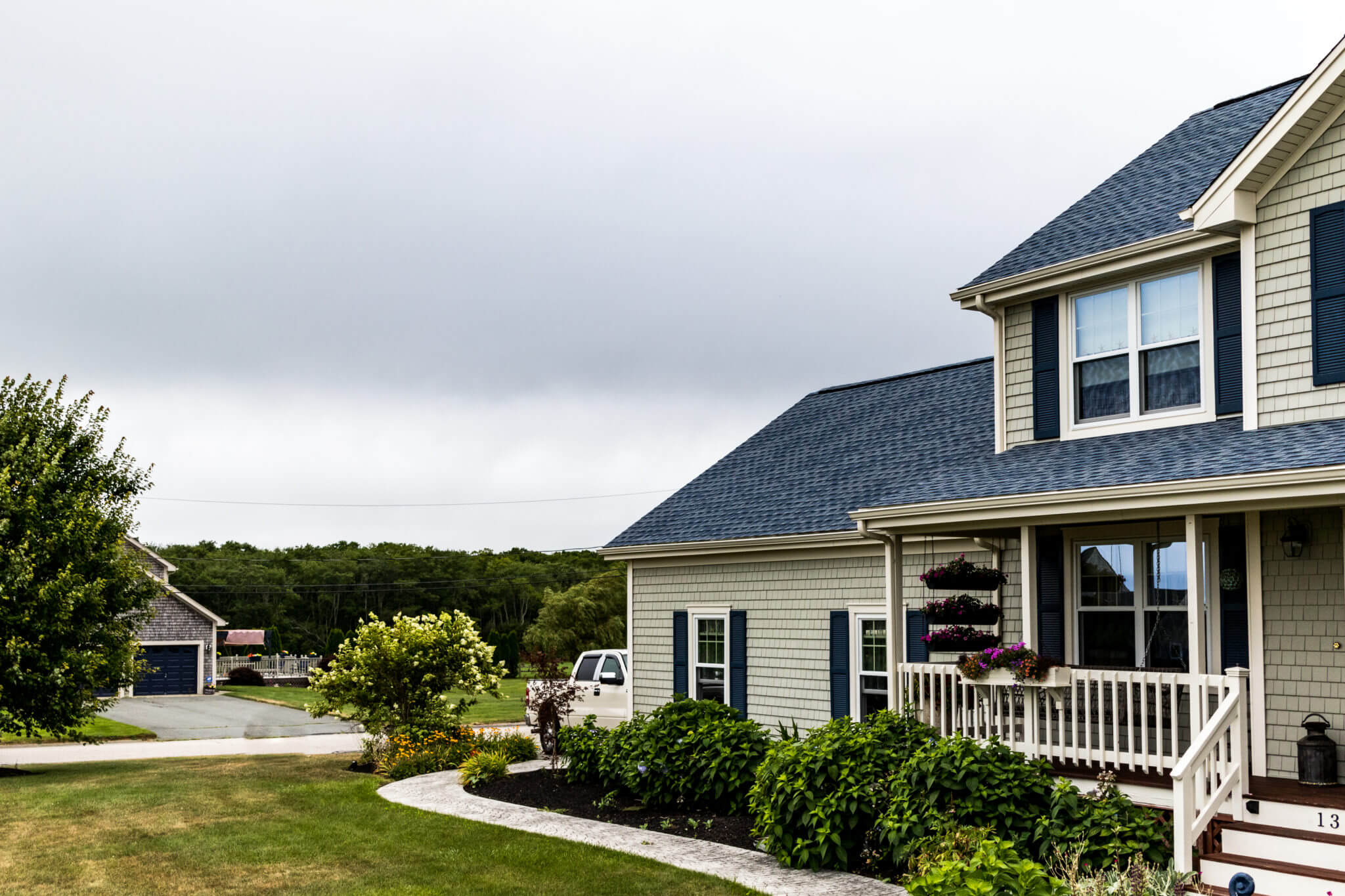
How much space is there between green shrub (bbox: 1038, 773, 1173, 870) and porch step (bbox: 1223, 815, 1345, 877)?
19.5 inches

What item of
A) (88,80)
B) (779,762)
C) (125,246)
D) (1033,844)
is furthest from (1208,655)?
(125,246)

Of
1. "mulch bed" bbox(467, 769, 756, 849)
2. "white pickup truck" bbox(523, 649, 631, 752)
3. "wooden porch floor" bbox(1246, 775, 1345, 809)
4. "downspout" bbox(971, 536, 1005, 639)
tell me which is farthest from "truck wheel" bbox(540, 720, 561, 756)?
"wooden porch floor" bbox(1246, 775, 1345, 809)

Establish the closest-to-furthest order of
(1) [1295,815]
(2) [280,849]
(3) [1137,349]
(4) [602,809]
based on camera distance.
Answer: (1) [1295,815]
(2) [280,849]
(3) [1137,349]
(4) [602,809]

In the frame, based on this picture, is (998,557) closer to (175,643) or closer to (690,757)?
(690,757)

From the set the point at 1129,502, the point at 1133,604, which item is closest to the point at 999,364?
the point at 1133,604

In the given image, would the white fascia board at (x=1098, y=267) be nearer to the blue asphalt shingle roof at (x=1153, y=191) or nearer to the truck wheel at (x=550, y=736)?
the blue asphalt shingle roof at (x=1153, y=191)

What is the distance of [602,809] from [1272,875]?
7480mm

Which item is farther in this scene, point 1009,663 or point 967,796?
point 1009,663

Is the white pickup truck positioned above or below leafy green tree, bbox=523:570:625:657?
above

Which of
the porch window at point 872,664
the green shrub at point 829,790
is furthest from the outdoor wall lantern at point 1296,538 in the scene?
the porch window at point 872,664

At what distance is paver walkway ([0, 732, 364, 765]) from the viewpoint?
77.3 ft

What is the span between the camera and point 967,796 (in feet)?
31.8

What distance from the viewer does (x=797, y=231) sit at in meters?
20.2

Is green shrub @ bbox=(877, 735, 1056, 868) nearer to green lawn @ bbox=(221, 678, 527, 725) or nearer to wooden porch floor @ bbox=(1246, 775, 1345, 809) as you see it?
wooden porch floor @ bbox=(1246, 775, 1345, 809)
